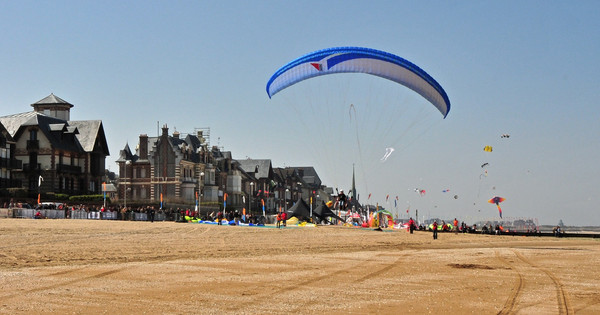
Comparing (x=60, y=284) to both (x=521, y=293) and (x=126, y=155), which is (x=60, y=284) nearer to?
(x=521, y=293)

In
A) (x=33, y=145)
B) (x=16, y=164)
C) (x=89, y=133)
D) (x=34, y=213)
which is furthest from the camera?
(x=89, y=133)

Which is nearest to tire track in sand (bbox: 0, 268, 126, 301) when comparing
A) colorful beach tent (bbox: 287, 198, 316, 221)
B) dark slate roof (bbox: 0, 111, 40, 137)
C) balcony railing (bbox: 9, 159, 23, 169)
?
colorful beach tent (bbox: 287, 198, 316, 221)

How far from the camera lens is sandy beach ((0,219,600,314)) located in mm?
12039

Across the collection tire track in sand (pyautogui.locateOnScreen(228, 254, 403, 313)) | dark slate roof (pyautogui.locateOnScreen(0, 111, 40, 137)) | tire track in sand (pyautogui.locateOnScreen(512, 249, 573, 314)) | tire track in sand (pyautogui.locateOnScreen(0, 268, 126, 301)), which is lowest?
tire track in sand (pyautogui.locateOnScreen(512, 249, 573, 314))

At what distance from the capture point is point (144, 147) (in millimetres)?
76312

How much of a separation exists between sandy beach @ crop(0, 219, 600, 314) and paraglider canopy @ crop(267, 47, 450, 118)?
841 cm

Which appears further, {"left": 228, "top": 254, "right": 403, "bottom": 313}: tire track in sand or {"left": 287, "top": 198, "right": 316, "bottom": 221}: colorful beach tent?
{"left": 287, "top": 198, "right": 316, "bottom": 221}: colorful beach tent

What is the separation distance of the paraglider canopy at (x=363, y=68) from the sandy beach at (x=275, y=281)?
8.41m

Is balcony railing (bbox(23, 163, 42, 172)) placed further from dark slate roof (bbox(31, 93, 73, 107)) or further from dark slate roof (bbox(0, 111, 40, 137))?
dark slate roof (bbox(31, 93, 73, 107))

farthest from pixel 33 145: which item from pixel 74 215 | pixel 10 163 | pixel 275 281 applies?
pixel 275 281

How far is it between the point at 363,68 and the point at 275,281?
16083 millimetres

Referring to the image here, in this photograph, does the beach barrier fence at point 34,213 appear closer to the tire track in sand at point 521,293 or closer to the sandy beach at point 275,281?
the sandy beach at point 275,281

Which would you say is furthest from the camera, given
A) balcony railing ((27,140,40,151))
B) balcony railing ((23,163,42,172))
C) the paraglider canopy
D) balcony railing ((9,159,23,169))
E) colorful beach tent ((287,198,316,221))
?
balcony railing ((27,140,40,151))

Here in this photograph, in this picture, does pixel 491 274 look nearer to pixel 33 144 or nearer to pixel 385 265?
pixel 385 265
